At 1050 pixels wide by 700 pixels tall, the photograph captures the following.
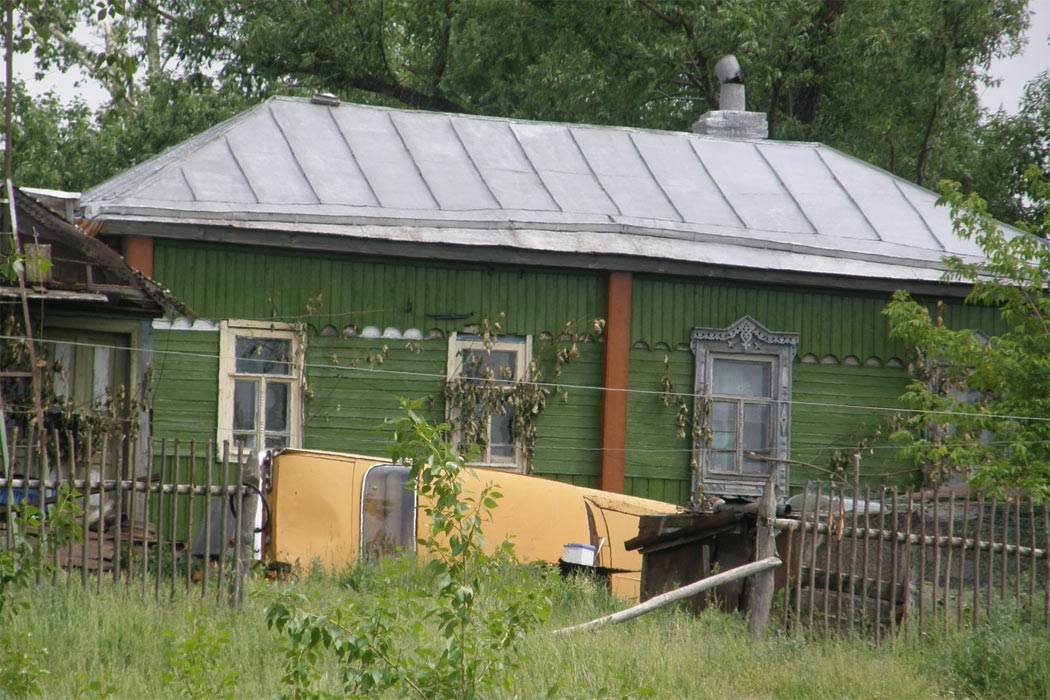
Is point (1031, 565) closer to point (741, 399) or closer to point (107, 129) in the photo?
point (741, 399)

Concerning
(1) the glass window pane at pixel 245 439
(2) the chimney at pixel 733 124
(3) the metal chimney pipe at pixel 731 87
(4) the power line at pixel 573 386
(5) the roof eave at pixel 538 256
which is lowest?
(1) the glass window pane at pixel 245 439

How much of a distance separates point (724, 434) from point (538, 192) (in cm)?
359

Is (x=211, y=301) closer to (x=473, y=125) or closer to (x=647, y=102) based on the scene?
(x=473, y=125)

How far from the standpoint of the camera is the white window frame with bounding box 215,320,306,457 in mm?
14359

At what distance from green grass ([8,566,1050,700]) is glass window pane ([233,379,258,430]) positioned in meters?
5.05

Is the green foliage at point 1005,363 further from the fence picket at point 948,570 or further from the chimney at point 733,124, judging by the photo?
the chimney at point 733,124

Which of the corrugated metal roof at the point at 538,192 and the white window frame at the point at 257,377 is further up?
the corrugated metal roof at the point at 538,192

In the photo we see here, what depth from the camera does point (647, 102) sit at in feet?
88.7

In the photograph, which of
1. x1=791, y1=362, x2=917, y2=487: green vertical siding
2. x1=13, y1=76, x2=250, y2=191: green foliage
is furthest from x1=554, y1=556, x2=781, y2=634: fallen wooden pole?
x1=13, y1=76, x2=250, y2=191: green foliage

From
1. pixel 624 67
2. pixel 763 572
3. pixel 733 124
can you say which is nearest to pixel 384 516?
pixel 763 572

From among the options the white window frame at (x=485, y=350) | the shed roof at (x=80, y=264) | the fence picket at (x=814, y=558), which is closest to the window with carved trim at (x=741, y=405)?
the white window frame at (x=485, y=350)

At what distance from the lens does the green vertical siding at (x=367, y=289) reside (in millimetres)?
14266

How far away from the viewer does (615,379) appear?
608 inches

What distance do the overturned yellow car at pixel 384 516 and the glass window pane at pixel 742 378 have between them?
3.28m
